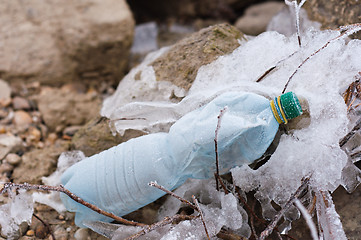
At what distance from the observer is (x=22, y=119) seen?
7.85 ft

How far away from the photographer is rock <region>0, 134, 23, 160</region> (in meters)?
2.05

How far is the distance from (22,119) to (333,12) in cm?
192

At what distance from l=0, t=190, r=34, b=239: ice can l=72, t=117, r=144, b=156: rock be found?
43 cm

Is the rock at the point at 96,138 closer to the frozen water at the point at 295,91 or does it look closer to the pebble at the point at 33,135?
the frozen water at the point at 295,91

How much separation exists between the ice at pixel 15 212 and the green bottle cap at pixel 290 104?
3.69 ft

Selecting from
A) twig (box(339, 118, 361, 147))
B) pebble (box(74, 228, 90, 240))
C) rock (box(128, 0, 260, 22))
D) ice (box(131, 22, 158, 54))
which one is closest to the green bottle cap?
twig (box(339, 118, 361, 147))

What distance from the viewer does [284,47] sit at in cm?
171

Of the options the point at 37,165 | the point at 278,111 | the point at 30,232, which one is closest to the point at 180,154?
the point at 278,111

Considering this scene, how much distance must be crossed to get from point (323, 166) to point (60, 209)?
1.20m

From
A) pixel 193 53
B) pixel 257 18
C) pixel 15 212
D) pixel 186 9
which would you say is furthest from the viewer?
pixel 186 9

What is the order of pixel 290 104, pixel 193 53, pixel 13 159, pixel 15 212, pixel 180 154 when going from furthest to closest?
pixel 13 159
pixel 193 53
pixel 15 212
pixel 180 154
pixel 290 104

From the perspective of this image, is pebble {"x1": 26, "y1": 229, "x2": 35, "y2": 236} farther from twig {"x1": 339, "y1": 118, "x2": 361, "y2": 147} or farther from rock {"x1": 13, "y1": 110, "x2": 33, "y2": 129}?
twig {"x1": 339, "y1": 118, "x2": 361, "y2": 147}

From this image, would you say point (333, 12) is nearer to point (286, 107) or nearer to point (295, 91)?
point (295, 91)

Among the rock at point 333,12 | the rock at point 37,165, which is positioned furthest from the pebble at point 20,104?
Answer: the rock at point 333,12
